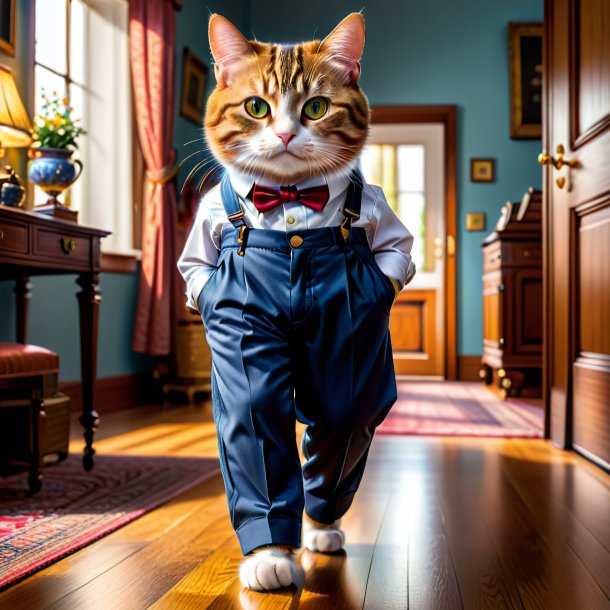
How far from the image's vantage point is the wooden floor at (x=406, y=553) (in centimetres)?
121

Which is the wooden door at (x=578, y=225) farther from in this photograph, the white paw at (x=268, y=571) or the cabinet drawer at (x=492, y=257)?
the cabinet drawer at (x=492, y=257)

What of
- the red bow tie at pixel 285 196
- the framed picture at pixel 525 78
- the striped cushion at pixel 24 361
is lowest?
the striped cushion at pixel 24 361

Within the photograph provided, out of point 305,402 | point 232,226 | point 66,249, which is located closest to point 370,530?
point 305,402


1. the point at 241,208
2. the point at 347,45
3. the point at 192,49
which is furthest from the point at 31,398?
the point at 192,49

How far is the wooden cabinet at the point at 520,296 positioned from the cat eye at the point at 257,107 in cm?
364

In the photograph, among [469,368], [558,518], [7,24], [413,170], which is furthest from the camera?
[413,170]

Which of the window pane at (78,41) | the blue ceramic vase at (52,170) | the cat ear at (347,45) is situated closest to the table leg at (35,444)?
the blue ceramic vase at (52,170)

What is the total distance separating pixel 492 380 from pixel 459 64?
251 cm

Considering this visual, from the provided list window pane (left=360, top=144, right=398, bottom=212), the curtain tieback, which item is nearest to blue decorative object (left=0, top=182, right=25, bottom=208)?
the curtain tieback

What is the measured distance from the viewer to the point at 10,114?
2.12 metres

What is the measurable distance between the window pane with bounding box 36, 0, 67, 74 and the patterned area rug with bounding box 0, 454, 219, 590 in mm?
1997

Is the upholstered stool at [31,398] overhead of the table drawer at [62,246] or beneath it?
beneath

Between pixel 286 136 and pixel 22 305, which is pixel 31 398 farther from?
pixel 286 136

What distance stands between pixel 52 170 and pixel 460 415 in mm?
2279
